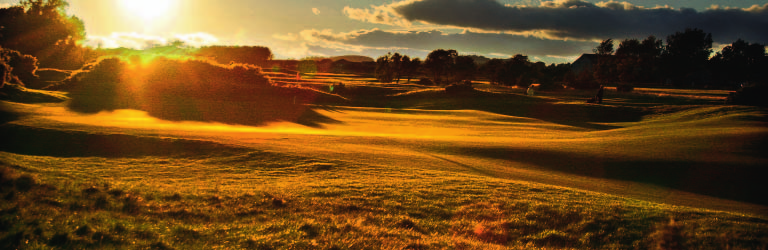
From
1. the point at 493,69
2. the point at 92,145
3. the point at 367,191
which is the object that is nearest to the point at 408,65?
the point at 493,69

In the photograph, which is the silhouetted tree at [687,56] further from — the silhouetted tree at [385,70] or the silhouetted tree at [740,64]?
the silhouetted tree at [385,70]

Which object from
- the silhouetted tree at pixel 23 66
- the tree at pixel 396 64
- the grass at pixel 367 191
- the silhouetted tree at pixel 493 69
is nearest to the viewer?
the grass at pixel 367 191

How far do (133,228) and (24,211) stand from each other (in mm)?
2056

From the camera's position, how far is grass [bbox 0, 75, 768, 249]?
23.6ft

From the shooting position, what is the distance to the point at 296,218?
8.21 meters

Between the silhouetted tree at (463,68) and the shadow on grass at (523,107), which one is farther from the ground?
the silhouetted tree at (463,68)

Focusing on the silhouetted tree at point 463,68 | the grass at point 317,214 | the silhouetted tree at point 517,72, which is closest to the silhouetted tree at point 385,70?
the silhouetted tree at point 463,68

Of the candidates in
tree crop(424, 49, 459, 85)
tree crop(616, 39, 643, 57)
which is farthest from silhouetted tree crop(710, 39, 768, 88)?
tree crop(424, 49, 459, 85)

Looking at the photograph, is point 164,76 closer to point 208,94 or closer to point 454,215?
point 208,94

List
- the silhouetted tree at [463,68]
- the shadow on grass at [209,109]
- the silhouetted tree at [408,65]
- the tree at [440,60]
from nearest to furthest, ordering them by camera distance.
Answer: the shadow on grass at [209,109] → the silhouetted tree at [408,65] → the tree at [440,60] → the silhouetted tree at [463,68]

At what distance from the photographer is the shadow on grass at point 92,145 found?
13984 mm

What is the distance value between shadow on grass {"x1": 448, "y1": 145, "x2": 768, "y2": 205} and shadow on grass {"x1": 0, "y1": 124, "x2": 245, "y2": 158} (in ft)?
39.3

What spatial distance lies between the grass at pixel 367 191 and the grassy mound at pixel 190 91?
1330 cm

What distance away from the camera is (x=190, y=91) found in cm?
4441
